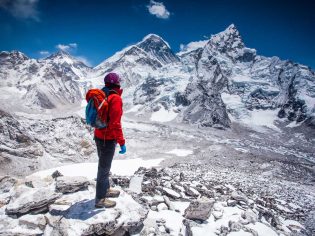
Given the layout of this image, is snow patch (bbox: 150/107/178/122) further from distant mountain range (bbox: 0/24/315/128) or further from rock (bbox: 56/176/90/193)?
rock (bbox: 56/176/90/193)

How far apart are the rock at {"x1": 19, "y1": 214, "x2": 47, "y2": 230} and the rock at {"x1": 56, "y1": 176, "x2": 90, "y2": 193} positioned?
119cm

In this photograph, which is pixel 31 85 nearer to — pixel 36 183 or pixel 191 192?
pixel 36 183

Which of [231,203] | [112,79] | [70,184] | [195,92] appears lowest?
[231,203]

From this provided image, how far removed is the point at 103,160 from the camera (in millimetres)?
Answer: 6062

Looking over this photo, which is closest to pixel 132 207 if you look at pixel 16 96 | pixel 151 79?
pixel 16 96

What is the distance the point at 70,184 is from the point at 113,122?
2.98 metres

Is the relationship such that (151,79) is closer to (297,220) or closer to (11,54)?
(11,54)

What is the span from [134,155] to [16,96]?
122385 millimetres

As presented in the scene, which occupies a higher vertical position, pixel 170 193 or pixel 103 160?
pixel 103 160

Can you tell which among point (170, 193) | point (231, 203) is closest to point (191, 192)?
point (170, 193)

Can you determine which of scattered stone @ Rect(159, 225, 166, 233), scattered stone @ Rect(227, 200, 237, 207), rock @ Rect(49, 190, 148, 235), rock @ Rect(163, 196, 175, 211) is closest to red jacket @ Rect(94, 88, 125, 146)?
rock @ Rect(49, 190, 148, 235)

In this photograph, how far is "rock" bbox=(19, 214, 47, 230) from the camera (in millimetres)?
5897

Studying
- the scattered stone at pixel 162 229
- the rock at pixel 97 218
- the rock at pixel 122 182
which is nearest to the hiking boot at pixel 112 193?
the rock at pixel 97 218

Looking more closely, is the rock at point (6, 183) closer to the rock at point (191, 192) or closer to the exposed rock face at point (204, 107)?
the rock at point (191, 192)
